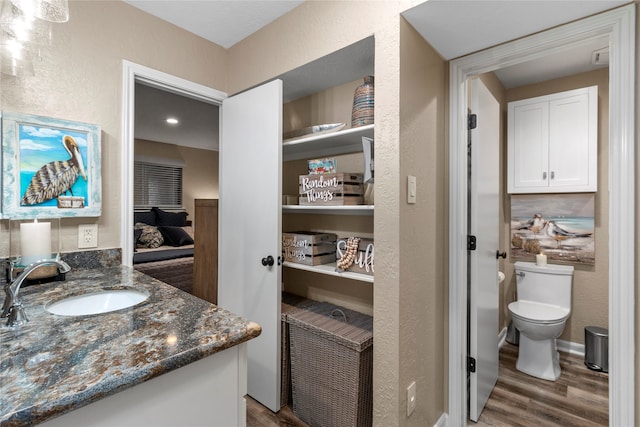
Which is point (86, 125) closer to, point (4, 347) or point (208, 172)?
point (4, 347)

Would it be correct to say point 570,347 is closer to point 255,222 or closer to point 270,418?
point 270,418

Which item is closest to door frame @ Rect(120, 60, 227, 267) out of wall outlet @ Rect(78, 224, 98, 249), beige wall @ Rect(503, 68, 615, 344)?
wall outlet @ Rect(78, 224, 98, 249)

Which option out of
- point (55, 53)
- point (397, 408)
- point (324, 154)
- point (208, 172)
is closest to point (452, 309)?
point (397, 408)

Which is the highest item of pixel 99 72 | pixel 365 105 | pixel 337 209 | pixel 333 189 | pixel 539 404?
pixel 99 72

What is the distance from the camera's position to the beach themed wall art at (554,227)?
2676mm

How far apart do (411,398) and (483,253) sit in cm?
96

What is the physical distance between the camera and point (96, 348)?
743 mm

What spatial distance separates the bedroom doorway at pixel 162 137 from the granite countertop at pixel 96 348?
2.89 feet

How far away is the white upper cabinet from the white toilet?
0.73 meters

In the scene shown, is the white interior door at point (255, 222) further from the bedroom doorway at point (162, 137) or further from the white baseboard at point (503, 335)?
the white baseboard at point (503, 335)

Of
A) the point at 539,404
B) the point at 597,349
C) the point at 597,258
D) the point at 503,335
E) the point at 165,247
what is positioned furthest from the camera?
the point at 165,247

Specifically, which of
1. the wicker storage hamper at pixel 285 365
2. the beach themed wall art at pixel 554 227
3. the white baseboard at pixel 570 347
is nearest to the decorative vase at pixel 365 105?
the wicker storage hamper at pixel 285 365

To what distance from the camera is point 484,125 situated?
78.2 inches

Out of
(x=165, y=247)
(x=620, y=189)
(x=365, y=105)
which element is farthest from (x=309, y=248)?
(x=165, y=247)
